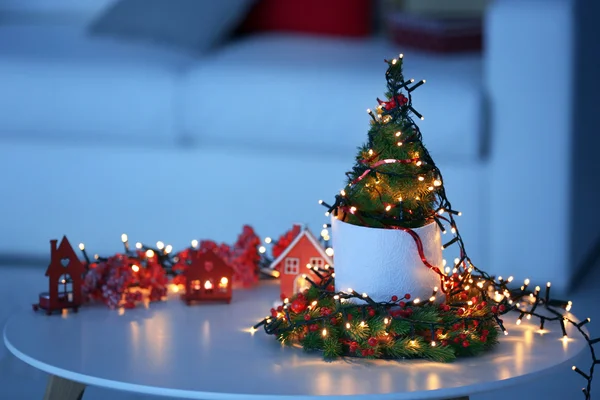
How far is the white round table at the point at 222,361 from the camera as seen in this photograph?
1.10 meters

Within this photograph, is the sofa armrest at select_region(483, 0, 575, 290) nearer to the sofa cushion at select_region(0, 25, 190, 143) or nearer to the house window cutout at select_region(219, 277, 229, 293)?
the sofa cushion at select_region(0, 25, 190, 143)

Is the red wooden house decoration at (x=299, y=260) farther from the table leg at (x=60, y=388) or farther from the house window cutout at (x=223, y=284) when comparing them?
the table leg at (x=60, y=388)

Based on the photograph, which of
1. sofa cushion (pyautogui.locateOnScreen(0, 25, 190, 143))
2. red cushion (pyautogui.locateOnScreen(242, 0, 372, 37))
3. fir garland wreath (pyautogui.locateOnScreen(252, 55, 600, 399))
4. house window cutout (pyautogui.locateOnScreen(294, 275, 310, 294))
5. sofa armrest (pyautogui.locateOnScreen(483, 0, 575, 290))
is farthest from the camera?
red cushion (pyautogui.locateOnScreen(242, 0, 372, 37))

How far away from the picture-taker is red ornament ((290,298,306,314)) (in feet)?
4.19

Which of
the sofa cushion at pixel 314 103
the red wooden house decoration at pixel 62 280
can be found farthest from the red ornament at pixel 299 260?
the sofa cushion at pixel 314 103

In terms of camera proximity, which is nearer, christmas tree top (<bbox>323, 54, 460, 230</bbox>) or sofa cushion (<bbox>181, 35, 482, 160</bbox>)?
christmas tree top (<bbox>323, 54, 460, 230</bbox>)

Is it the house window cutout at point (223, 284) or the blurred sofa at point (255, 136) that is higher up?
the blurred sofa at point (255, 136)

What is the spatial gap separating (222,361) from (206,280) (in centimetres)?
26

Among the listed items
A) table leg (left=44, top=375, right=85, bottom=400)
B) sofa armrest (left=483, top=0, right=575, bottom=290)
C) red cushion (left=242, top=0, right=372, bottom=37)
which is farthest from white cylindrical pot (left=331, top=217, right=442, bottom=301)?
red cushion (left=242, top=0, right=372, bottom=37)

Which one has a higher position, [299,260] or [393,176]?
[393,176]

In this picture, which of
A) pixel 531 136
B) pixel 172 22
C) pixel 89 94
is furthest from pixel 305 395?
pixel 172 22

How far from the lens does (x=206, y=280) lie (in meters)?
1.44

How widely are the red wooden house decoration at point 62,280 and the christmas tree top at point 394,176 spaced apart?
38 cm

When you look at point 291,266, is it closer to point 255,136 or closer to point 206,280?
point 206,280
